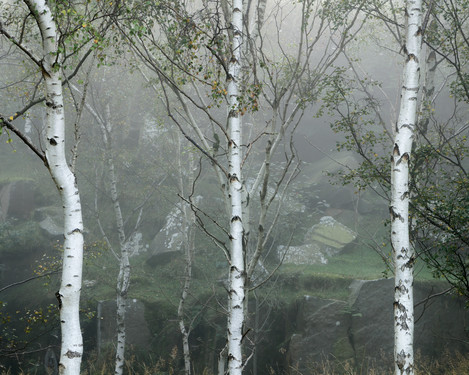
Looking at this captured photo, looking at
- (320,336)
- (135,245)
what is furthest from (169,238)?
(320,336)

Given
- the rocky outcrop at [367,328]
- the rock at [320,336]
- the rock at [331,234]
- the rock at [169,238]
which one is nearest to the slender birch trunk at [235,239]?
the rocky outcrop at [367,328]

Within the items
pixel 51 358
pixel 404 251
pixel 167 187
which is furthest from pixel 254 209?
pixel 404 251

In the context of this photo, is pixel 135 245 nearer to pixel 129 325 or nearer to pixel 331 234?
pixel 129 325

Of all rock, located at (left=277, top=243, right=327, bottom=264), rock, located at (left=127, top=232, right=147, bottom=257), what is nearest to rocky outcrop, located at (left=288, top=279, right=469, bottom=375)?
rock, located at (left=277, top=243, right=327, bottom=264)

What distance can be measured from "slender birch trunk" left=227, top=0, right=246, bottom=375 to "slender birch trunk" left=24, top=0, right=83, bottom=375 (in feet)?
5.69

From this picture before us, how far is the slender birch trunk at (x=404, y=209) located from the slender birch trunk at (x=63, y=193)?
3629mm

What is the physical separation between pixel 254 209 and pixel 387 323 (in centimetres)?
847

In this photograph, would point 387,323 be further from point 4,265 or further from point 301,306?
point 4,265

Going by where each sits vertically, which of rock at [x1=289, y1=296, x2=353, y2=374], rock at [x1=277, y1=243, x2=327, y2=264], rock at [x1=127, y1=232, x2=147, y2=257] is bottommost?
rock at [x1=289, y1=296, x2=353, y2=374]

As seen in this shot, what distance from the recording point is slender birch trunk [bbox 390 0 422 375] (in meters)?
4.87

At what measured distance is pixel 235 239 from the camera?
5.14m

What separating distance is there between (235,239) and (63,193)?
206 cm

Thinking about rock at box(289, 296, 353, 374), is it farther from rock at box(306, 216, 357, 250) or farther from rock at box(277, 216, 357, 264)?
rock at box(306, 216, 357, 250)

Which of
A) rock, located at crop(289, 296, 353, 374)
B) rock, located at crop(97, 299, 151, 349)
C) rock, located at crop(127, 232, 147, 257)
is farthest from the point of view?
rock, located at crop(127, 232, 147, 257)
